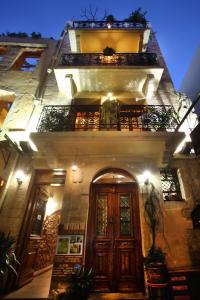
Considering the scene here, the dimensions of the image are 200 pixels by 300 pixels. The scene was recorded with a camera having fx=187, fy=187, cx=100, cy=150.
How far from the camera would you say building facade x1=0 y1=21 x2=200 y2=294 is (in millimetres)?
5488

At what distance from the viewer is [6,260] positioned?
4.88 meters

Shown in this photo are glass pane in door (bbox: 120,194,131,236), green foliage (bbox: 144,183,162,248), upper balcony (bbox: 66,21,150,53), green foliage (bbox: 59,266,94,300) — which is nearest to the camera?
green foliage (bbox: 59,266,94,300)

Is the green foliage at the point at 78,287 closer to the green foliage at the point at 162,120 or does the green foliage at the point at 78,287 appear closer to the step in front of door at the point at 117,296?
the step in front of door at the point at 117,296

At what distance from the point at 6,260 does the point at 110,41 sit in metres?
11.1

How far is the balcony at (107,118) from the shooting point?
698cm

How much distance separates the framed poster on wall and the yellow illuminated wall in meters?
9.94

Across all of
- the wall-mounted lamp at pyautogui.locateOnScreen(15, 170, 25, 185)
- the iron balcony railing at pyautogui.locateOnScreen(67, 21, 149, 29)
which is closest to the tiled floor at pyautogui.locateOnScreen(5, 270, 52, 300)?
the wall-mounted lamp at pyautogui.locateOnScreen(15, 170, 25, 185)

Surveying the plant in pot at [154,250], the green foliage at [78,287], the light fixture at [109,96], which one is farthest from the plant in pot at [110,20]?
the green foliage at [78,287]

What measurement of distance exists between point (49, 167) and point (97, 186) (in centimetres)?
191

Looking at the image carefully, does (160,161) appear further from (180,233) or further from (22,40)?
(22,40)

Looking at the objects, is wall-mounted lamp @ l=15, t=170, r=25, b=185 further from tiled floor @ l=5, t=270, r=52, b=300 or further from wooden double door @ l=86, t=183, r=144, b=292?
tiled floor @ l=5, t=270, r=52, b=300

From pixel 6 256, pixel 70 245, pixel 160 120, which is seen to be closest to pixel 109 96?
pixel 160 120

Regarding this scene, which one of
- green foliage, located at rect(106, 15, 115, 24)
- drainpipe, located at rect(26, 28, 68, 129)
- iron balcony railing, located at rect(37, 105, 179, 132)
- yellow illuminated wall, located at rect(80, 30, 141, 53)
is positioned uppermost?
green foliage, located at rect(106, 15, 115, 24)

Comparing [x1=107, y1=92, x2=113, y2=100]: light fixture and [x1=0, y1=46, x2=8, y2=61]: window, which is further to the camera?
[x1=0, y1=46, x2=8, y2=61]: window
